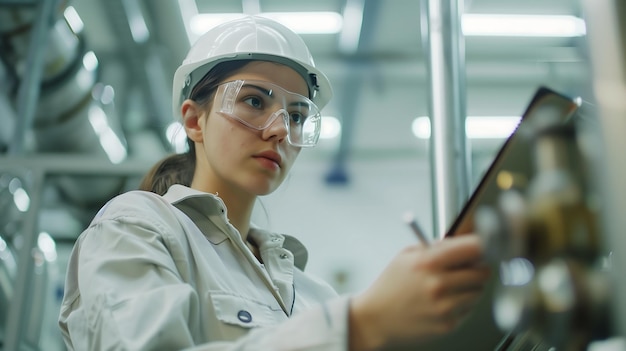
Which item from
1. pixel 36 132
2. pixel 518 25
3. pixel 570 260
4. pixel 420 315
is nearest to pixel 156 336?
pixel 420 315

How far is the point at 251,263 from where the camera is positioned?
1183 millimetres

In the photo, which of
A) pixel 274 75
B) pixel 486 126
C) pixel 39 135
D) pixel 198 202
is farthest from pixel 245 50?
pixel 486 126

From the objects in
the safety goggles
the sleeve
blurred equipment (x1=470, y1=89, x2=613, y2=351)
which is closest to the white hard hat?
the safety goggles

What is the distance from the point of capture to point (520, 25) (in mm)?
4156

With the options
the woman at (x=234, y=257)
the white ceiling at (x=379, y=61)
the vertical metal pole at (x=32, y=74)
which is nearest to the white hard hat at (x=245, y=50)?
the woman at (x=234, y=257)

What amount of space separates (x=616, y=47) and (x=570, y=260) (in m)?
0.14

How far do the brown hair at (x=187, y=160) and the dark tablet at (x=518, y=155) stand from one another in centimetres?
79

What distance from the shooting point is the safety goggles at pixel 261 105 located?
121 centimetres

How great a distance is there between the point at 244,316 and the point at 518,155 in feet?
1.79

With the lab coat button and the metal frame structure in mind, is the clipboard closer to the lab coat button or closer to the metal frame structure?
the lab coat button

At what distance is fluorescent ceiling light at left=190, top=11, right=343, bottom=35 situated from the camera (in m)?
3.94

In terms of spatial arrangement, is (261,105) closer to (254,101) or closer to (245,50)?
(254,101)

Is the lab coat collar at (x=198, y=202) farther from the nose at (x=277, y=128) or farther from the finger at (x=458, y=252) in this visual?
the finger at (x=458, y=252)

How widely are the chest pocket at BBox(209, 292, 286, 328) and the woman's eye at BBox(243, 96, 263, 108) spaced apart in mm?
360
